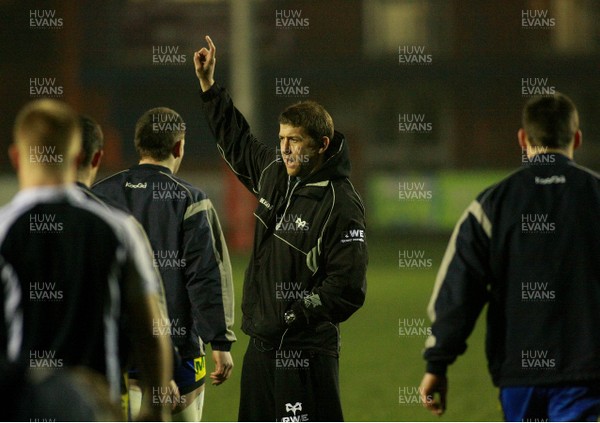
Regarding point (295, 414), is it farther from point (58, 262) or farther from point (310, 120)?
point (58, 262)

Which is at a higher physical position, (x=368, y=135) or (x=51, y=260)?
(x=368, y=135)

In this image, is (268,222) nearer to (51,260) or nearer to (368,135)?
(51,260)

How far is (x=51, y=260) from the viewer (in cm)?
289

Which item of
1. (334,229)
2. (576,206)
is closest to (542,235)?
(576,206)

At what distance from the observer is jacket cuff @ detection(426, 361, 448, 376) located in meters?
3.93

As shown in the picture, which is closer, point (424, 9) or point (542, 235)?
point (542, 235)

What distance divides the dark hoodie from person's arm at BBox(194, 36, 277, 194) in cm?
37

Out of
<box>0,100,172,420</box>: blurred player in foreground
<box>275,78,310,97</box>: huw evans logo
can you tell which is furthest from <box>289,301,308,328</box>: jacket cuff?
<box>275,78,310,97</box>: huw evans logo

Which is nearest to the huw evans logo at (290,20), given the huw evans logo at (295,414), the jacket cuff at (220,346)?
the jacket cuff at (220,346)

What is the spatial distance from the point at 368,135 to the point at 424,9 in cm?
539

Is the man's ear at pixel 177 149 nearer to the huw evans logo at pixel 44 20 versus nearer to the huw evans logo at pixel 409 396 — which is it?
the huw evans logo at pixel 409 396

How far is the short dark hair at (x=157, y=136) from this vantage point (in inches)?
199

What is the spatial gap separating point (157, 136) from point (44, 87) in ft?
87.6

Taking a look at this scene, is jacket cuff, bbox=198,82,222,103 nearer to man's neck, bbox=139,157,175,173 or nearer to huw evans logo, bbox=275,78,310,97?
man's neck, bbox=139,157,175,173
